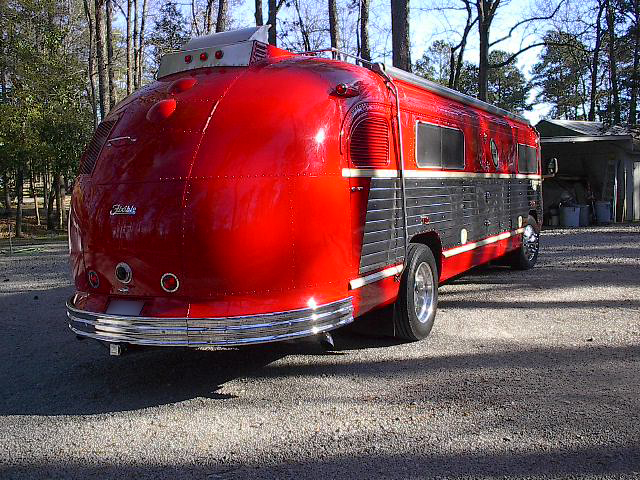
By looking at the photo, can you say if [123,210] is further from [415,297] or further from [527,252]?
[527,252]

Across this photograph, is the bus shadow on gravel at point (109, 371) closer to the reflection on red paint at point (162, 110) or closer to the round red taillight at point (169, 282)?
the round red taillight at point (169, 282)

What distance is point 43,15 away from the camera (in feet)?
91.0

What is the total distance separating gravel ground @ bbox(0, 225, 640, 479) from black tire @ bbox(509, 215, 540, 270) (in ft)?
9.81

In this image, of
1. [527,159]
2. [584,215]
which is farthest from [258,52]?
[584,215]

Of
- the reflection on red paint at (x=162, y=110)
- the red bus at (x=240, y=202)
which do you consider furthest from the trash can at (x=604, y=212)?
the reflection on red paint at (x=162, y=110)

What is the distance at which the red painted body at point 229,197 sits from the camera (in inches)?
165

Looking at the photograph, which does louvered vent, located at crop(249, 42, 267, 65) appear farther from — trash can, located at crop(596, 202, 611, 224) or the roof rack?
trash can, located at crop(596, 202, 611, 224)

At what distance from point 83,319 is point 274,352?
1997 mm

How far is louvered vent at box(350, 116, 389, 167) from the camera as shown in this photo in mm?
4852

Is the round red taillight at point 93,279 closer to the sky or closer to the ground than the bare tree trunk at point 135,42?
closer to the ground

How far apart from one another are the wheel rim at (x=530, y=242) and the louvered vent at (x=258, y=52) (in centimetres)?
681

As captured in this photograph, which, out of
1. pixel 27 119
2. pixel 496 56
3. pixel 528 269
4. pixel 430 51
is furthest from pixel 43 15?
pixel 496 56

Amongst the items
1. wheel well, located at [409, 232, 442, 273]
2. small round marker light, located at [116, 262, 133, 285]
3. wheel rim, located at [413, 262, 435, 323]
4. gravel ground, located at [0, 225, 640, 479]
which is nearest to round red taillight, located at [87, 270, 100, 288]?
small round marker light, located at [116, 262, 133, 285]

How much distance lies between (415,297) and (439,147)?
1737 mm
